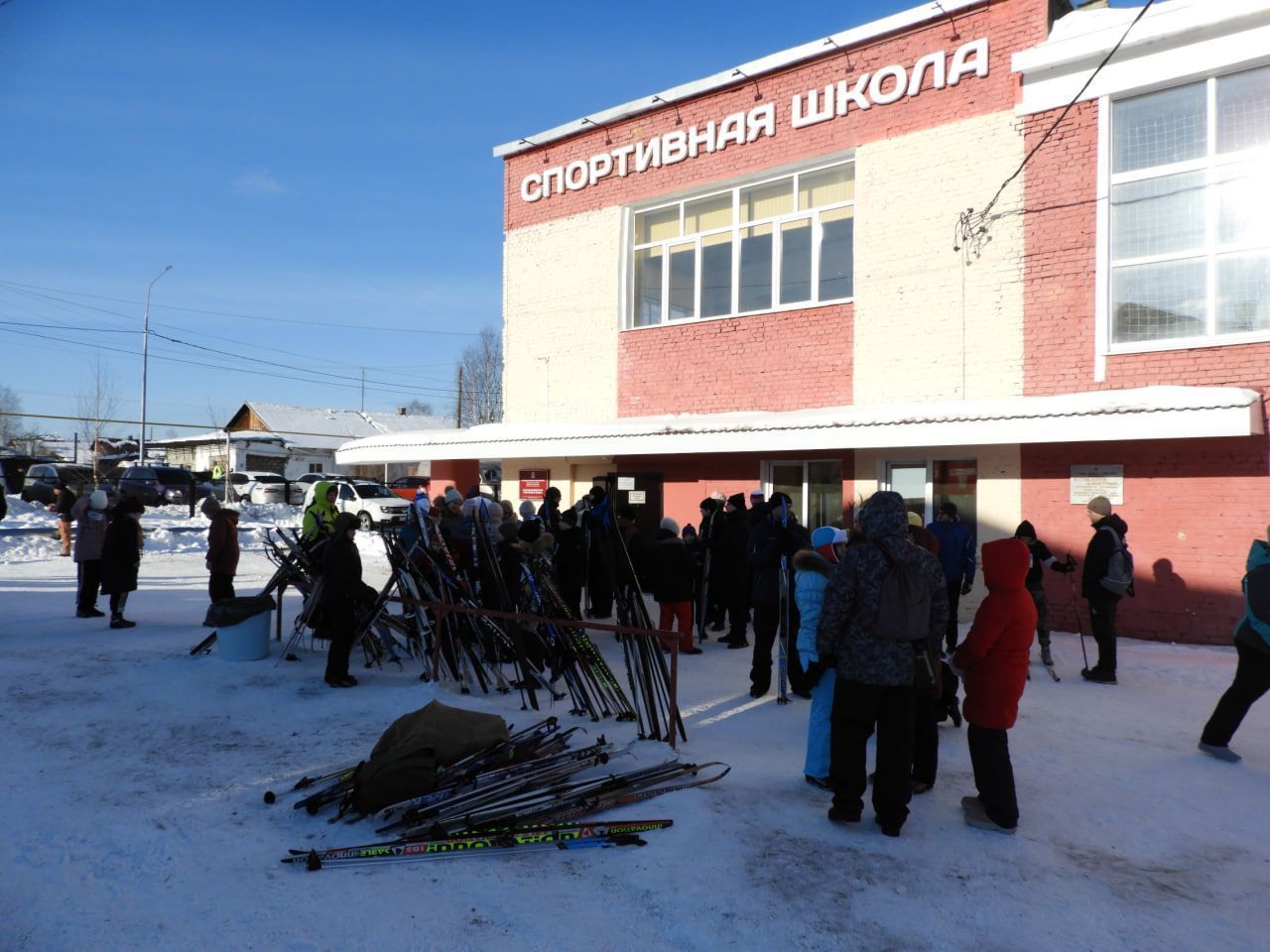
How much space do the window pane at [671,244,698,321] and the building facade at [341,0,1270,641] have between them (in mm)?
43

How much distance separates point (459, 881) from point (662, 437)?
9142 millimetres

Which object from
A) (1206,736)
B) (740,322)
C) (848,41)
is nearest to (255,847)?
(1206,736)

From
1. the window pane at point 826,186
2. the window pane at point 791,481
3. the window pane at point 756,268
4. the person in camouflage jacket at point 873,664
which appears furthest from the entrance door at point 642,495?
the person in camouflage jacket at point 873,664

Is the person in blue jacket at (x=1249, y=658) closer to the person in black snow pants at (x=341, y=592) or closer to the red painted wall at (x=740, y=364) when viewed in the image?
the person in black snow pants at (x=341, y=592)

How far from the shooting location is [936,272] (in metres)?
11.0

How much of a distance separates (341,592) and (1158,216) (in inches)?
382

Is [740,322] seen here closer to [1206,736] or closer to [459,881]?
[1206,736]

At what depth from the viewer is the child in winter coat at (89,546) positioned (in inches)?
381

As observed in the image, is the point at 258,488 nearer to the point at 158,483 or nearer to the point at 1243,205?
the point at 158,483

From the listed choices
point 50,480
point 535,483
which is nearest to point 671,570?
point 535,483

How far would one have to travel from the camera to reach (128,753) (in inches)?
208

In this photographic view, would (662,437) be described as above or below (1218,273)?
below

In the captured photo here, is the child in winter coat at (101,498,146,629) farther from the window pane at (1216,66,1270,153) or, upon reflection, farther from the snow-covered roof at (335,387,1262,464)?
the window pane at (1216,66,1270,153)

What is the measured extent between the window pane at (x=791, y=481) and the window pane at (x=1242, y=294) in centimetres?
532
